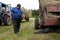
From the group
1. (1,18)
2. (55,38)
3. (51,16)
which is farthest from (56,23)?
(1,18)

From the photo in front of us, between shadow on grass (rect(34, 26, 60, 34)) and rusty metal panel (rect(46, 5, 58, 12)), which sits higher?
rusty metal panel (rect(46, 5, 58, 12))

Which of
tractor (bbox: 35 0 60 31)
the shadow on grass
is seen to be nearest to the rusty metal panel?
tractor (bbox: 35 0 60 31)

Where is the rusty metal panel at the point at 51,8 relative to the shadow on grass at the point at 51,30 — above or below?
above

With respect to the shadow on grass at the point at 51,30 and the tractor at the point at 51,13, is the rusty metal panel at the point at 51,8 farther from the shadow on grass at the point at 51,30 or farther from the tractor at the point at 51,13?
the shadow on grass at the point at 51,30

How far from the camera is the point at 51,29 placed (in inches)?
519

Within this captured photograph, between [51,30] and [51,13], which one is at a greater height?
[51,13]

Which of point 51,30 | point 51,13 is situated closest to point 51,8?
point 51,13

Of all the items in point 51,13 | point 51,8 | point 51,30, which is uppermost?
point 51,8

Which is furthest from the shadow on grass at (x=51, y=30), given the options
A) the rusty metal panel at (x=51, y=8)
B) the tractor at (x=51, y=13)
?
the rusty metal panel at (x=51, y=8)

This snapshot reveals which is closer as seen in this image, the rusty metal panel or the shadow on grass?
the rusty metal panel

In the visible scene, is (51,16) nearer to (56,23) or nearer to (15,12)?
(56,23)

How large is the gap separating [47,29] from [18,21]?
5.73 ft

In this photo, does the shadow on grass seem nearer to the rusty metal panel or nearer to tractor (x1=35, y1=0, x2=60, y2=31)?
tractor (x1=35, y1=0, x2=60, y2=31)

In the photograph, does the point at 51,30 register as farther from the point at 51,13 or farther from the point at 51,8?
the point at 51,8
